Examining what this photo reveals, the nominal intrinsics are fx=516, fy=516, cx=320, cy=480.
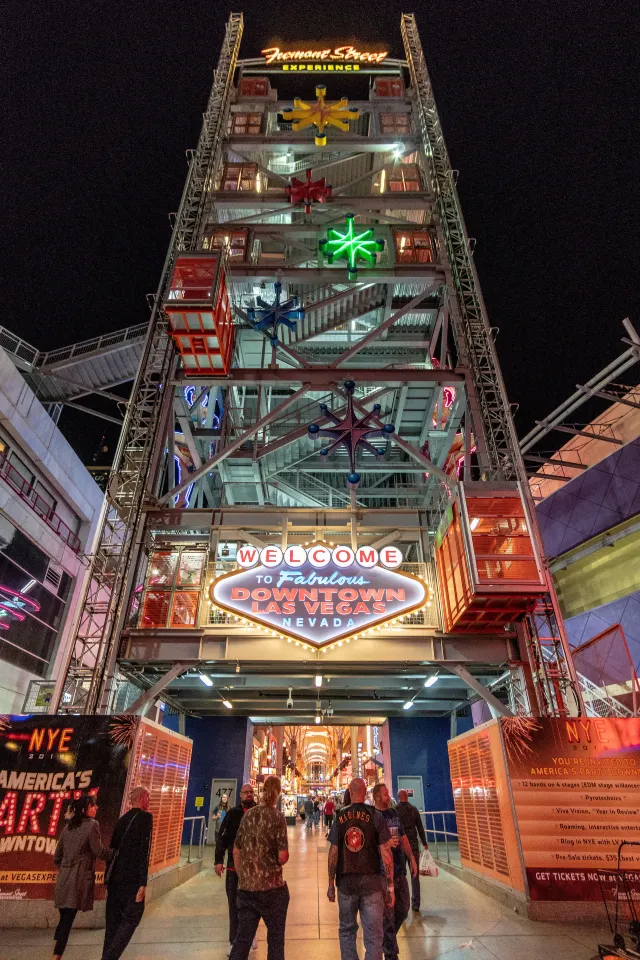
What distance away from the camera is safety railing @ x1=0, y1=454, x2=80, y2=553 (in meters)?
23.3

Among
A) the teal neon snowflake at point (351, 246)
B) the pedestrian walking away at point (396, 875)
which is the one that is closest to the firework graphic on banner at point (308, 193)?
the teal neon snowflake at point (351, 246)

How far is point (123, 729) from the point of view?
33.8 ft

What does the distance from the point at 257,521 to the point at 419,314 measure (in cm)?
1167

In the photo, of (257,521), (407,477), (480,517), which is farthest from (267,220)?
(480,517)

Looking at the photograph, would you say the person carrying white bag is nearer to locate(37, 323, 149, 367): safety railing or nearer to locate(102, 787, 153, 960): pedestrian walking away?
locate(102, 787, 153, 960): pedestrian walking away

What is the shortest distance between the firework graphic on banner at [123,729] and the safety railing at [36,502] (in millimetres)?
16151

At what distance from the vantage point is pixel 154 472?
1595cm

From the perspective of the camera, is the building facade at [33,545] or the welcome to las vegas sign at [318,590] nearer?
the welcome to las vegas sign at [318,590]

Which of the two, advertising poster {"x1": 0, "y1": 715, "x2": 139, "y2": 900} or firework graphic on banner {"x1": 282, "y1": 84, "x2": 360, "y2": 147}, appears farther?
firework graphic on banner {"x1": 282, "y1": 84, "x2": 360, "y2": 147}

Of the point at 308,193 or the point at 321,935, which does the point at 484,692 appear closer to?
the point at 321,935

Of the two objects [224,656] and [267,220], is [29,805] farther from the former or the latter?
[267,220]

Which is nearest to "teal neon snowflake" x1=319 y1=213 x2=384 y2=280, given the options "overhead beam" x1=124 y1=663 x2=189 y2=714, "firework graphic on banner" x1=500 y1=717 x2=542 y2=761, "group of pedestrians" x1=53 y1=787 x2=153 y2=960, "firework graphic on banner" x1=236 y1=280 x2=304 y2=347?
"firework graphic on banner" x1=236 y1=280 x2=304 y2=347

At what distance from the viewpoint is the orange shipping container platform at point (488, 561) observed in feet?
37.5

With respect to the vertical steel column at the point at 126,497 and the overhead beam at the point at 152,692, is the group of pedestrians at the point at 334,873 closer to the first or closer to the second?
the overhead beam at the point at 152,692
